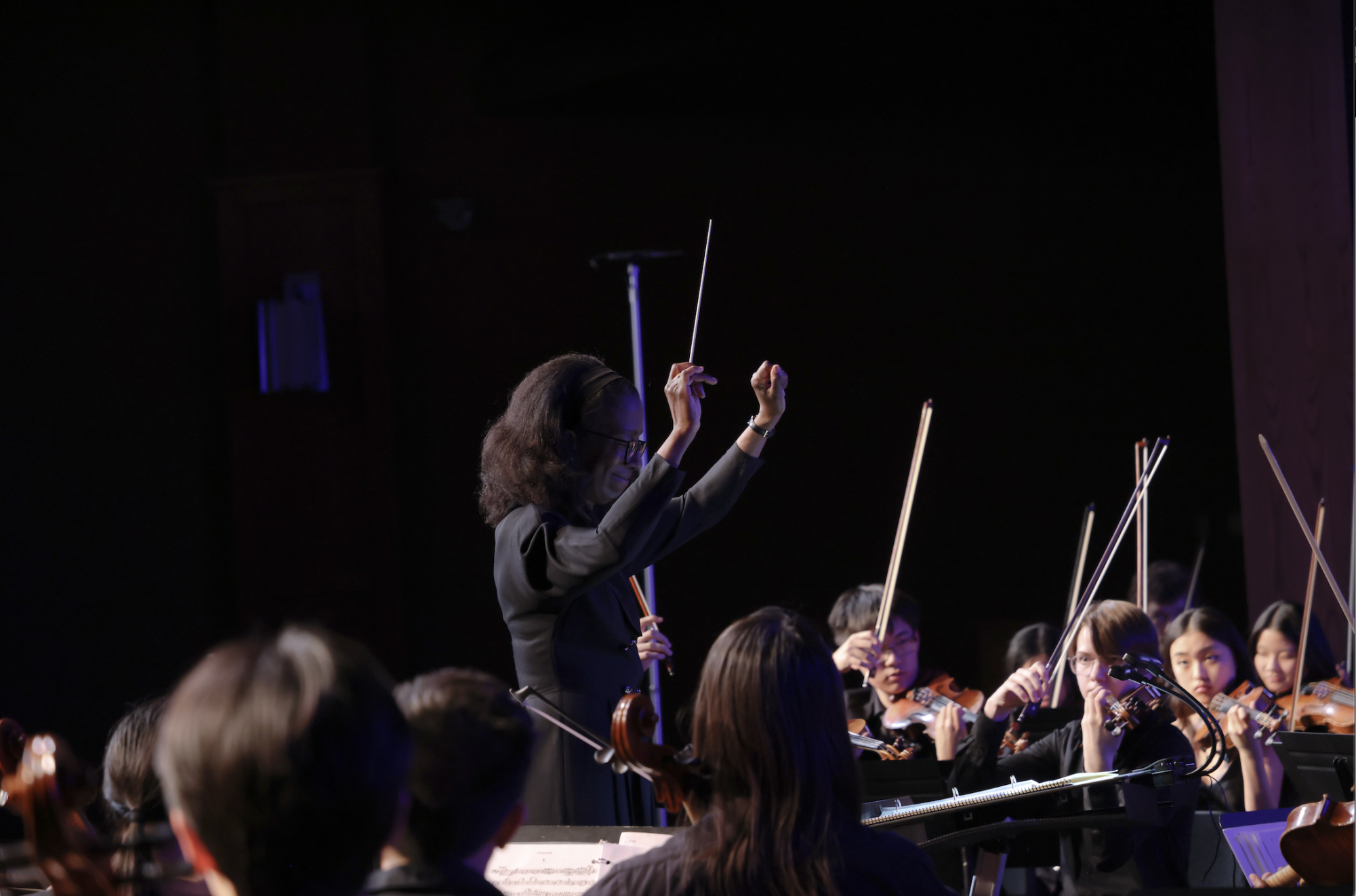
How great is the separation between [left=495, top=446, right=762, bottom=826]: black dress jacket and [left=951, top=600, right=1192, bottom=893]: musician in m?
0.73

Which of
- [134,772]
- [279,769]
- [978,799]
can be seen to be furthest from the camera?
[978,799]

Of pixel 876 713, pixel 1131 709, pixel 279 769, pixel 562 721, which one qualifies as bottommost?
pixel 876 713

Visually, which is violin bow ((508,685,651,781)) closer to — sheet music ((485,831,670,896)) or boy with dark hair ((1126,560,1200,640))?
sheet music ((485,831,670,896))

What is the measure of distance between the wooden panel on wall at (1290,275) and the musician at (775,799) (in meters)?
2.82

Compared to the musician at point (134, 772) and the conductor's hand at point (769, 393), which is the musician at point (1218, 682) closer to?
the conductor's hand at point (769, 393)

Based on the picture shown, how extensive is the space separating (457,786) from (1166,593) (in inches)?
138

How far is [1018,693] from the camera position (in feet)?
8.33

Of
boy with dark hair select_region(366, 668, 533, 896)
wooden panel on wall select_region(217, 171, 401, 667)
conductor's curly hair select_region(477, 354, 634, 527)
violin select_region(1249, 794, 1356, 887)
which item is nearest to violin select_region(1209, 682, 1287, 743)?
violin select_region(1249, 794, 1356, 887)

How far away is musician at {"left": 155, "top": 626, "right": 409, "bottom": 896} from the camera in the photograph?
798mm

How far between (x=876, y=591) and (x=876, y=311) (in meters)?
2.06

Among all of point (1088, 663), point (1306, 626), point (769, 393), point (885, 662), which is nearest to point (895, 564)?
point (885, 662)

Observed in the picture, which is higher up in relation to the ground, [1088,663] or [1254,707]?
[1088,663]

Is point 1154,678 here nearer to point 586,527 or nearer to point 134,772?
point 586,527

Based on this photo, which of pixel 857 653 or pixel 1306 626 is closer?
pixel 857 653
